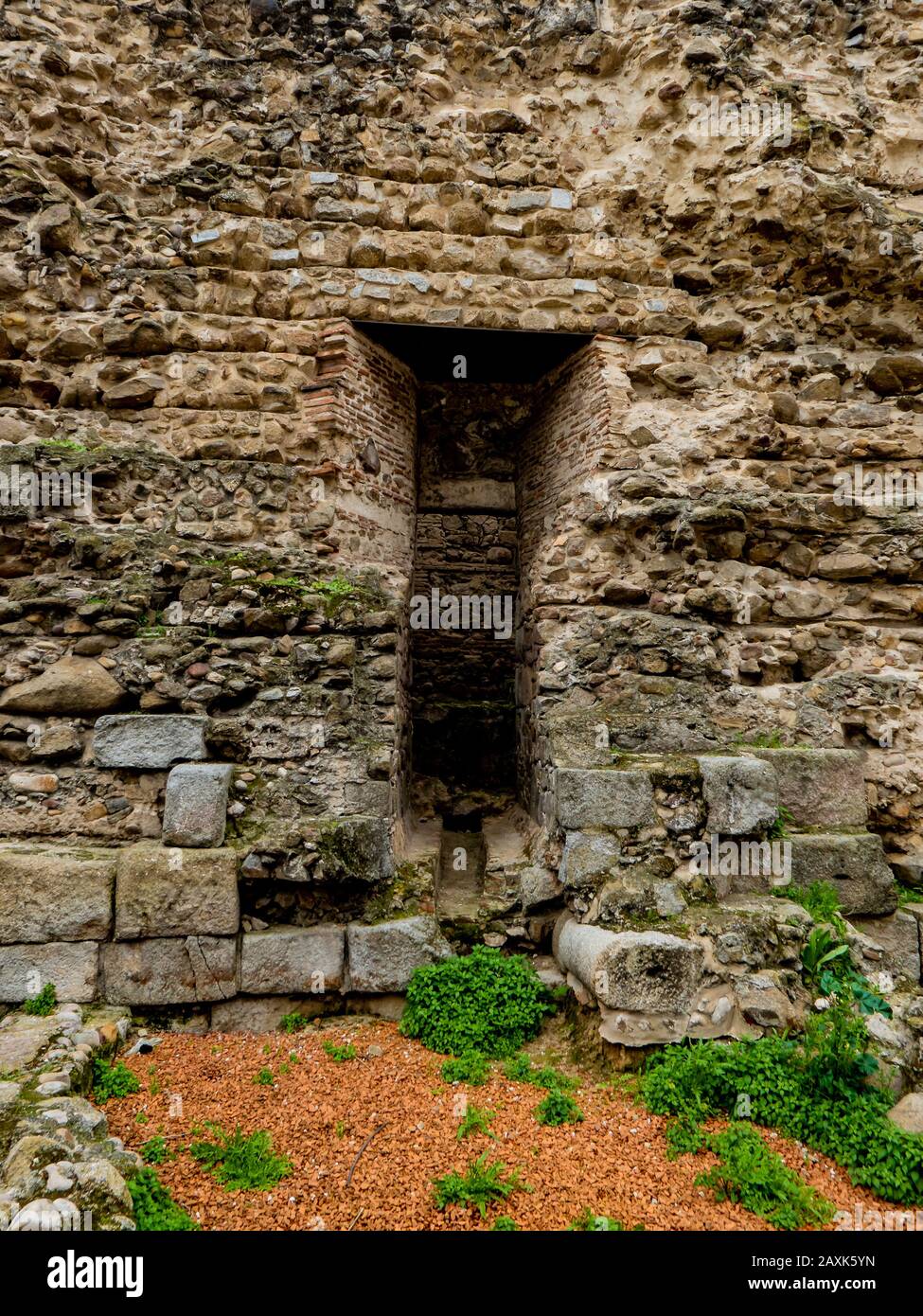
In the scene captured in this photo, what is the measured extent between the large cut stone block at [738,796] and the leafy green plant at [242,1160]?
3.39 meters

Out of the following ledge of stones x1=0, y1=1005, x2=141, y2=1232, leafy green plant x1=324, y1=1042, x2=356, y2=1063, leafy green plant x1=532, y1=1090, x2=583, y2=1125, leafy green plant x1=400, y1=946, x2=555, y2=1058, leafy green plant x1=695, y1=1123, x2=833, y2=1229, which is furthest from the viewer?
leafy green plant x1=400, y1=946, x2=555, y2=1058

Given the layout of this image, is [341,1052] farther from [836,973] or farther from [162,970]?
[836,973]

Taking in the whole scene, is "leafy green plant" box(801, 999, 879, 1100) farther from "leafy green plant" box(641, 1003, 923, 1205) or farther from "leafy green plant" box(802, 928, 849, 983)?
"leafy green plant" box(802, 928, 849, 983)

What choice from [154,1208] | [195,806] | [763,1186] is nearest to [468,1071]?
[763,1186]

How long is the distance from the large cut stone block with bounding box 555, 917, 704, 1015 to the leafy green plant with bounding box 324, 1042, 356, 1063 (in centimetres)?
158

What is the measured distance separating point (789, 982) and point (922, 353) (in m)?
5.95

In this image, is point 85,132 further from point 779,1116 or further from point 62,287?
point 779,1116

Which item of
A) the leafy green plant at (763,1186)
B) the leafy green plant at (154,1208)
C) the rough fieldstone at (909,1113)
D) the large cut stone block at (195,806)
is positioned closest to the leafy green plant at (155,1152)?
the leafy green plant at (154,1208)

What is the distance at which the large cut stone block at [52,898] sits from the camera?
177 inches

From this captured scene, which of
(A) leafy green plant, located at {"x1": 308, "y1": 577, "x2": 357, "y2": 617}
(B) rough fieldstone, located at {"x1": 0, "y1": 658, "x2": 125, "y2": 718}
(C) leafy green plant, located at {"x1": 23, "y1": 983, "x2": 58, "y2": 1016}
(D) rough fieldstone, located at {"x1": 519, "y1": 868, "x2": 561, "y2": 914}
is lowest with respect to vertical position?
(C) leafy green plant, located at {"x1": 23, "y1": 983, "x2": 58, "y2": 1016}

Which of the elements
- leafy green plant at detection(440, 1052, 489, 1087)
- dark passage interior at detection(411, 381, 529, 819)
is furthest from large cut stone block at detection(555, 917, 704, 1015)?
dark passage interior at detection(411, 381, 529, 819)

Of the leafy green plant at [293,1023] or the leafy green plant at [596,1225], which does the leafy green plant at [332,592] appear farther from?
the leafy green plant at [596,1225]

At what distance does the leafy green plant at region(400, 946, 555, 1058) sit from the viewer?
4457mm

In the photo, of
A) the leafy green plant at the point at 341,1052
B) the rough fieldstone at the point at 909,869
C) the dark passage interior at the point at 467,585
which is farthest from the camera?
the dark passage interior at the point at 467,585
